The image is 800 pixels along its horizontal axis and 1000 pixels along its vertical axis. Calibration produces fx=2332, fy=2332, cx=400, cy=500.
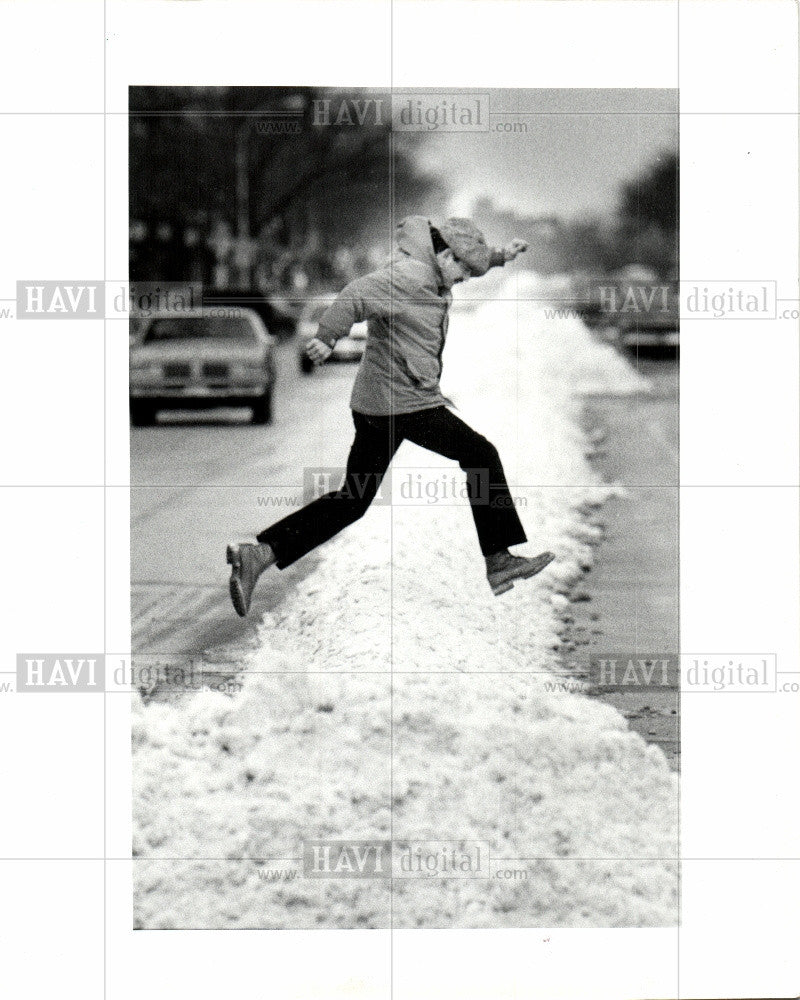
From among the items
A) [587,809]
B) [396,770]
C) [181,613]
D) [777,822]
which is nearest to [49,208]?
[181,613]

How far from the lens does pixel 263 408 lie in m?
15.7

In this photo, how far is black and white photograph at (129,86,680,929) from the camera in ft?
34.0

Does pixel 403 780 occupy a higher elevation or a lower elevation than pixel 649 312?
lower


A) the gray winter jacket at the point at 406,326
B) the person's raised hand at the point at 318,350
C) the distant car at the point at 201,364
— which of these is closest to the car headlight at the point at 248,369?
the distant car at the point at 201,364

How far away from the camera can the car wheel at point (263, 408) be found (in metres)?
14.4

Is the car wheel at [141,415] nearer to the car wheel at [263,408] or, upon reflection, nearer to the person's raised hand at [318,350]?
the person's raised hand at [318,350]

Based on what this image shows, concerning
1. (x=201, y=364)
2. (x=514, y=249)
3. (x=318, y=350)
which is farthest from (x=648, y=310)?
(x=201, y=364)

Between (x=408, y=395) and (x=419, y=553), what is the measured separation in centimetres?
77

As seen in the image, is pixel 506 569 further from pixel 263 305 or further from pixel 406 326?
pixel 263 305

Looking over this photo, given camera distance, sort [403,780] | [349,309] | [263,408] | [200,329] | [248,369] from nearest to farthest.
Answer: [403,780] < [349,309] < [200,329] < [263,408] < [248,369]

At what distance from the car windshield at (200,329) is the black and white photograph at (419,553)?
0.05 meters

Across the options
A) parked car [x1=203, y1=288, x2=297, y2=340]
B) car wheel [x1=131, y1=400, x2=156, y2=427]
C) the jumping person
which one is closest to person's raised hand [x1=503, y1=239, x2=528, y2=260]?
the jumping person

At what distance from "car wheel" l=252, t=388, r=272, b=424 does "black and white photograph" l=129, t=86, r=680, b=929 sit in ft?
7.13

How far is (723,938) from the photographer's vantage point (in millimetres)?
10656
